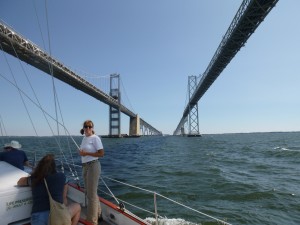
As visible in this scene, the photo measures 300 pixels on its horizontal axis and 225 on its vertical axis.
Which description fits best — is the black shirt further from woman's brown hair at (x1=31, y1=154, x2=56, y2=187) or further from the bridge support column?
the bridge support column

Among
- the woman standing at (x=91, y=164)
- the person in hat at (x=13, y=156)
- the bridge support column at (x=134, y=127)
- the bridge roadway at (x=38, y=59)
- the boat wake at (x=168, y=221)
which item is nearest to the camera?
the woman standing at (x=91, y=164)

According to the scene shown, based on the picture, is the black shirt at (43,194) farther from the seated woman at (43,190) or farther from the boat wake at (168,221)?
the boat wake at (168,221)

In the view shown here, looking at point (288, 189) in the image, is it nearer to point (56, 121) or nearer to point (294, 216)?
point (294, 216)

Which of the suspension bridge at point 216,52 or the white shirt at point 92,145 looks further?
the suspension bridge at point 216,52

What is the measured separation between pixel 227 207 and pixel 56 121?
4718 millimetres

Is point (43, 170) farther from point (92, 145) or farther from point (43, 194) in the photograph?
point (92, 145)

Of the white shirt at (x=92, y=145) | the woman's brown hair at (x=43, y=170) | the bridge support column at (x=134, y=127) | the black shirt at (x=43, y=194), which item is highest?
the bridge support column at (x=134, y=127)

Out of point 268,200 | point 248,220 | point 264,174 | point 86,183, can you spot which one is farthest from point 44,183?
point 264,174

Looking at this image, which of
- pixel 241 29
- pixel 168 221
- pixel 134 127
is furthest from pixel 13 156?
pixel 134 127

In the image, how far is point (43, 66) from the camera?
30.7m

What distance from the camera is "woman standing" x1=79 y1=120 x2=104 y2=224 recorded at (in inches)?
141

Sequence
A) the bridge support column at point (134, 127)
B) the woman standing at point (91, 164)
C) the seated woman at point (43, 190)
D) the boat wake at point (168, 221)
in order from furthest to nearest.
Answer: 1. the bridge support column at point (134, 127)
2. the boat wake at point (168, 221)
3. the woman standing at point (91, 164)
4. the seated woman at point (43, 190)

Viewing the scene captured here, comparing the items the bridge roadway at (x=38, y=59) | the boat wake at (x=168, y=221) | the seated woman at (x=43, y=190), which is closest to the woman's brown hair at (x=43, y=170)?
the seated woman at (x=43, y=190)

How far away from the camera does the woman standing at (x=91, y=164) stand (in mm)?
3570
